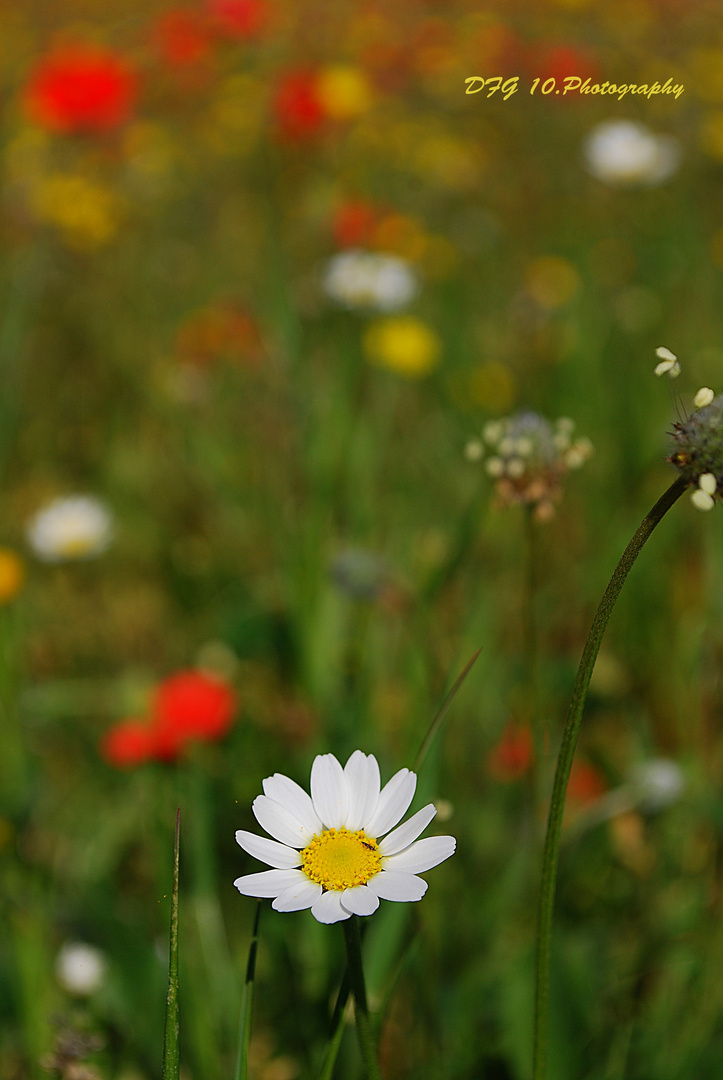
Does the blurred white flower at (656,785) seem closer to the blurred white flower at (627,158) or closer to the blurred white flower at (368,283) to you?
the blurred white flower at (368,283)

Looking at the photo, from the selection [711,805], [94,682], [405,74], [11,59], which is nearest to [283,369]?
[94,682]

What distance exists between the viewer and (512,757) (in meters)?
1.12

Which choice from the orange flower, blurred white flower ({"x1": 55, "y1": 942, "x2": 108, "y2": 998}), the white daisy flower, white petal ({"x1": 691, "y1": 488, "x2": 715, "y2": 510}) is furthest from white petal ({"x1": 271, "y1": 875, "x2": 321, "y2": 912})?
the orange flower

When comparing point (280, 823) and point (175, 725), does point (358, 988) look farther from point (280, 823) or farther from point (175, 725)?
point (175, 725)

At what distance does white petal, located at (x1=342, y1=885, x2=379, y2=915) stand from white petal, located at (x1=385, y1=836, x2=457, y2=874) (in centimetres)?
2

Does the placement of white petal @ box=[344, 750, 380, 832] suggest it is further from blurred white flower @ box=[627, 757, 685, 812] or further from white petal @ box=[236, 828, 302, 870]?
blurred white flower @ box=[627, 757, 685, 812]

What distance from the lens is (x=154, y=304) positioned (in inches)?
99.9

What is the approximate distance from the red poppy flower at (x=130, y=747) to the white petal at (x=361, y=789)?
1.78 ft

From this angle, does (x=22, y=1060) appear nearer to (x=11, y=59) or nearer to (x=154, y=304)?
(x=154, y=304)

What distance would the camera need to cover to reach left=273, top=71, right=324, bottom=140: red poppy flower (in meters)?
2.12

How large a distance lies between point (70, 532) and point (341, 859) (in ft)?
4.05

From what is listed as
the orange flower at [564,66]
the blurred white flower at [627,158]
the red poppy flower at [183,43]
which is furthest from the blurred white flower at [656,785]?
the red poppy flower at [183,43]

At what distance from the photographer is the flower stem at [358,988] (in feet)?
1.39

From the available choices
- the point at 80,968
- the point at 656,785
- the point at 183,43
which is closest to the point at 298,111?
the point at 183,43
